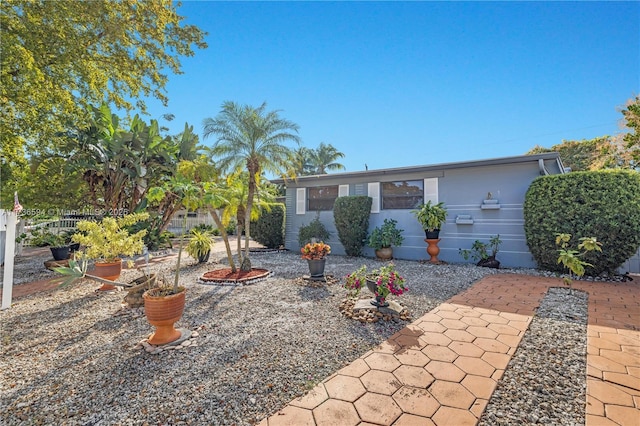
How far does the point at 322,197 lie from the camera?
1084 centimetres

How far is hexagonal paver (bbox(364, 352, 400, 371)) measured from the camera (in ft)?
8.36

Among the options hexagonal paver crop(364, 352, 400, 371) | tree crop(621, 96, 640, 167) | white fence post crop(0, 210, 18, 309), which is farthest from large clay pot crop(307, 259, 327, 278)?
tree crop(621, 96, 640, 167)

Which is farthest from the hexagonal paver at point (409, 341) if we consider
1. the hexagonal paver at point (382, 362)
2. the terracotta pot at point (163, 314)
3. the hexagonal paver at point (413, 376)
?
the terracotta pot at point (163, 314)

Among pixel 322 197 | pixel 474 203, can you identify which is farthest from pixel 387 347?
pixel 322 197

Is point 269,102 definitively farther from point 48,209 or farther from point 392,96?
point 48,209

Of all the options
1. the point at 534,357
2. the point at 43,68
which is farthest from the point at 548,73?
the point at 43,68

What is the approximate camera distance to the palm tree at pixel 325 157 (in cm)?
2350

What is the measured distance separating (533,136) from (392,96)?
1715 cm

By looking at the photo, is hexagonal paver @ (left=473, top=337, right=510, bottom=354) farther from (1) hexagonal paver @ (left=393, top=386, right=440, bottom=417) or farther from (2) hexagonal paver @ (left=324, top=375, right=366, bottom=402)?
(2) hexagonal paver @ (left=324, top=375, right=366, bottom=402)

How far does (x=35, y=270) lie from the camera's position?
24.4 ft

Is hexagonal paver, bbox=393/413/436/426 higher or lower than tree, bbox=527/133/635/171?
lower

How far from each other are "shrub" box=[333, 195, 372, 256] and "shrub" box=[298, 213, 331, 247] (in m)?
0.79

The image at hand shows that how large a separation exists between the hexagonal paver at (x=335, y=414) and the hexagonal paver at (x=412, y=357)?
0.89 meters

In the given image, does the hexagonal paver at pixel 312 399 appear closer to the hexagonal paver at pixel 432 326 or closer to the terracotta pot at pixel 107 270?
the hexagonal paver at pixel 432 326
